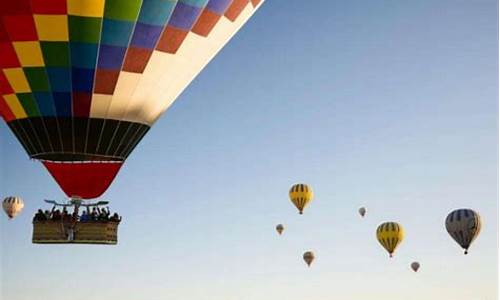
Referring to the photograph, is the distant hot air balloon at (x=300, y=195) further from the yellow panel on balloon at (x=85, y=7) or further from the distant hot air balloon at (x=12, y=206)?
the yellow panel on balloon at (x=85, y=7)

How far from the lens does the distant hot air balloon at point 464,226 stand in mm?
→ 34438

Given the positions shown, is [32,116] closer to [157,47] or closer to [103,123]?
[103,123]

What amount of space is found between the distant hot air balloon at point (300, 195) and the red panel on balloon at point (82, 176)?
72.7 feet

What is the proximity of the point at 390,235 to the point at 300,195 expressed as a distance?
4.66 metres

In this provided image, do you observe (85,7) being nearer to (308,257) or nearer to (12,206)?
(12,206)

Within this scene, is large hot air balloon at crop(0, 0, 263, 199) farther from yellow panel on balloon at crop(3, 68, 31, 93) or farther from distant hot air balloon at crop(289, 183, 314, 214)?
distant hot air balloon at crop(289, 183, 314, 214)

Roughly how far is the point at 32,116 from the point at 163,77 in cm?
316

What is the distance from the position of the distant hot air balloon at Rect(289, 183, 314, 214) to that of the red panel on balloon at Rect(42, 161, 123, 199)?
22160 millimetres

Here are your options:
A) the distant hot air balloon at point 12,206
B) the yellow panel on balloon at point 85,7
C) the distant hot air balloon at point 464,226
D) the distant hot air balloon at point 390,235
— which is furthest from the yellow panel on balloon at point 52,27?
the distant hot air balloon at point 390,235

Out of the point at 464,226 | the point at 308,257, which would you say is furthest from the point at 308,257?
the point at 464,226

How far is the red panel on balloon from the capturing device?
21375 mm

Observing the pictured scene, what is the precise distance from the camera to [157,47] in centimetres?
Answer: 2098

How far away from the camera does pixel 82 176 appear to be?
70.2 feet

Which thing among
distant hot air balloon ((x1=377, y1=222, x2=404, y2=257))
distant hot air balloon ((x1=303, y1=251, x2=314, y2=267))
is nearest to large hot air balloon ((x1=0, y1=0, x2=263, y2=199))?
distant hot air balloon ((x1=377, y1=222, x2=404, y2=257))
